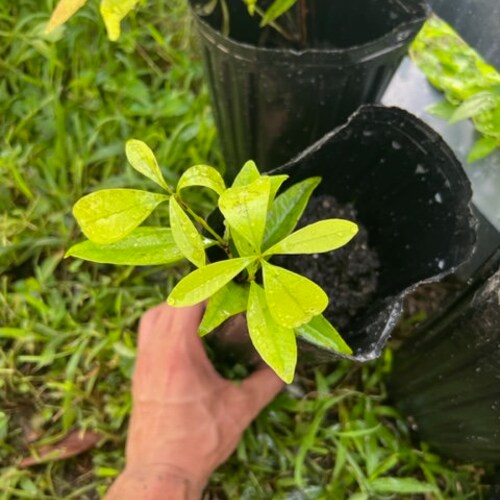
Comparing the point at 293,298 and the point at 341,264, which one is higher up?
the point at 293,298

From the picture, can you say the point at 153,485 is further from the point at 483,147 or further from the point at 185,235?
the point at 483,147

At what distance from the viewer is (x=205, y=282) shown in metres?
0.58

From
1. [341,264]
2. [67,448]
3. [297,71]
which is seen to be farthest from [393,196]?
[67,448]

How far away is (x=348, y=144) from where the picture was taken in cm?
98

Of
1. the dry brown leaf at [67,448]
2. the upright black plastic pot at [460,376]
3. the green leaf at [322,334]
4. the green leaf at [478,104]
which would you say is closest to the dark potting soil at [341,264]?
the upright black plastic pot at [460,376]

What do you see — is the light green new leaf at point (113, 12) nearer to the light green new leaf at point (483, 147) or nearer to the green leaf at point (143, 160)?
the green leaf at point (143, 160)

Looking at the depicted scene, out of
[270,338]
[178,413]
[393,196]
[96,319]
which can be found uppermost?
[270,338]

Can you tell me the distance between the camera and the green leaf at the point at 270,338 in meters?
0.61

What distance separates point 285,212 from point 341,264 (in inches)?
14.2

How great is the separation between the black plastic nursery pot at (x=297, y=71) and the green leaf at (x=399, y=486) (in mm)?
635

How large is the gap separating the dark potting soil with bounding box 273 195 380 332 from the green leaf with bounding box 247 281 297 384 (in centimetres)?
48

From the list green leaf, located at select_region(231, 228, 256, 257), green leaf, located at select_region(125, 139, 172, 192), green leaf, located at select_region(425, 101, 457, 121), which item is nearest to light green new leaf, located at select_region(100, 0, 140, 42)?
green leaf, located at select_region(125, 139, 172, 192)

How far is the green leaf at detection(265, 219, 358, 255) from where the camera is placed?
58 cm

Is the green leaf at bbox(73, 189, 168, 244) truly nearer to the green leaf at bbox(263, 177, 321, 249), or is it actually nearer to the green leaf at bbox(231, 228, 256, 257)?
the green leaf at bbox(231, 228, 256, 257)
